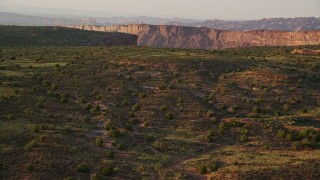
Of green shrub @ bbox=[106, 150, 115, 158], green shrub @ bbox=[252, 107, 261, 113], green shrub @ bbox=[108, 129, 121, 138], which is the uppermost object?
green shrub @ bbox=[252, 107, 261, 113]

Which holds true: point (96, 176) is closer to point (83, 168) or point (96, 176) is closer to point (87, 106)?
point (83, 168)

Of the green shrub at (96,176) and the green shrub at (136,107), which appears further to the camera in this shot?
the green shrub at (136,107)

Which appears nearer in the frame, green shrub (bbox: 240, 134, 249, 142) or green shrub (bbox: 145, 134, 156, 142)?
green shrub (bbox: 145, 134, 156, 142)

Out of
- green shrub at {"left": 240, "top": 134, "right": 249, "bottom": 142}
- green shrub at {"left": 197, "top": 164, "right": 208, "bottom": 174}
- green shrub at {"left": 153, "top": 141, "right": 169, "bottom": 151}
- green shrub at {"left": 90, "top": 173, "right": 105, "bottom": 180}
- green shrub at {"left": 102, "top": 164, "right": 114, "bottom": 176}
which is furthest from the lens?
green shrub at {"left": 240, "top": 134, "right": 249, "bottom": 142}

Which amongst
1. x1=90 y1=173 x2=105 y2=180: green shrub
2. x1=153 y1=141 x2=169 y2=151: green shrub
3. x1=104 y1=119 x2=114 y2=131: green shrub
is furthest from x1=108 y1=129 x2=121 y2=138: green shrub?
x1=90 y1=173 x2=105 y2=180: green shrub

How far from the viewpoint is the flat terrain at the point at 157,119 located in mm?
22531

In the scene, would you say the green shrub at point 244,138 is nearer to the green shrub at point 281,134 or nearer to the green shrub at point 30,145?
the green shrub at point 281,134

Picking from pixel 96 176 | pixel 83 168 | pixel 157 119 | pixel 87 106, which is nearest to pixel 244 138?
pixel 157 119

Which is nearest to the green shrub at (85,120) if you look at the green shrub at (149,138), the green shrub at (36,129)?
the green shrub at (36,129)

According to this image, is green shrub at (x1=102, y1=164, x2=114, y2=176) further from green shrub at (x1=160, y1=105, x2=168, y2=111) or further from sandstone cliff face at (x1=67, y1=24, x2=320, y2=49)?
sandstone cliff face at (x1=67, y1=24, x2=320, y2=49)

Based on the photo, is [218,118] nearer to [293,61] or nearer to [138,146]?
[138,146]

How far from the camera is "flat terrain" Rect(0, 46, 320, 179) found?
22.5 metres

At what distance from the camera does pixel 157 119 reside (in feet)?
109

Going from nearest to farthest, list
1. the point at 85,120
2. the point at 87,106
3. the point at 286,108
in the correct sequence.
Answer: the point at 85,120
the point at 87,106
the point at 286,108
